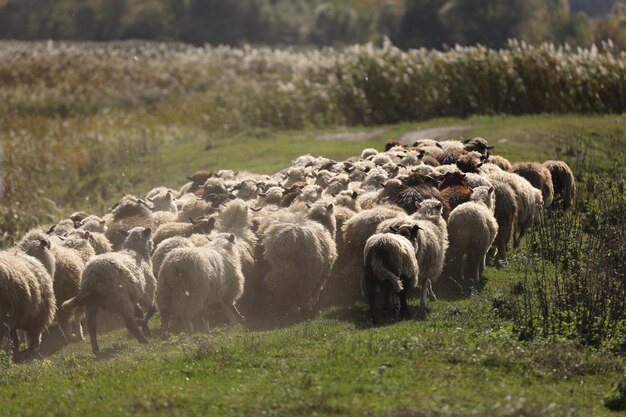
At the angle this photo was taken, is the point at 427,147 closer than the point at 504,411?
No

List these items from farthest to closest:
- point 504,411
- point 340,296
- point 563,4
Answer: point 563,4
point 340,296
point 504,411

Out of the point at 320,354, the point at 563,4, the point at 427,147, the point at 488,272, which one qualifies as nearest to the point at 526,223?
the point at 488,272

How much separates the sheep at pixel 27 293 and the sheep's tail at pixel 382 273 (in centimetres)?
475

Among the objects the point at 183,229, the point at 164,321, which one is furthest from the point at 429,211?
the point at 164,321

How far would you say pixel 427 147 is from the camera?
908 inches

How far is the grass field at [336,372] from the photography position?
402 inches

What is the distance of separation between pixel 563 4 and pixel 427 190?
199ft

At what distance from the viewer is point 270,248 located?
15.8 m

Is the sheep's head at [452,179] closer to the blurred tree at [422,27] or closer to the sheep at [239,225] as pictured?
the sheep at [239,225]

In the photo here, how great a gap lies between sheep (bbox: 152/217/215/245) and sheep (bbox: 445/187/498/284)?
4.07 meters

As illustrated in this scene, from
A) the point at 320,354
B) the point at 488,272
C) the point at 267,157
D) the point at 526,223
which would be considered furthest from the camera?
the point at 267,157

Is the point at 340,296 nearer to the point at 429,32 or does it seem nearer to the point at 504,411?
the point at 504,411

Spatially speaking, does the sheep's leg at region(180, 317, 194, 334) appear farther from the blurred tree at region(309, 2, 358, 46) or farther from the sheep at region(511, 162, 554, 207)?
the blurred tree at region(309, 2, 358, 46)

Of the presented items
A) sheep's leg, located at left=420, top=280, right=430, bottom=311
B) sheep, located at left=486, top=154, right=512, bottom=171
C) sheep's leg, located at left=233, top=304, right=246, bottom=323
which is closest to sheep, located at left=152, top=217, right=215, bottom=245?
sheep's leg, located at left=233, top=304, right=246, bottom=323
